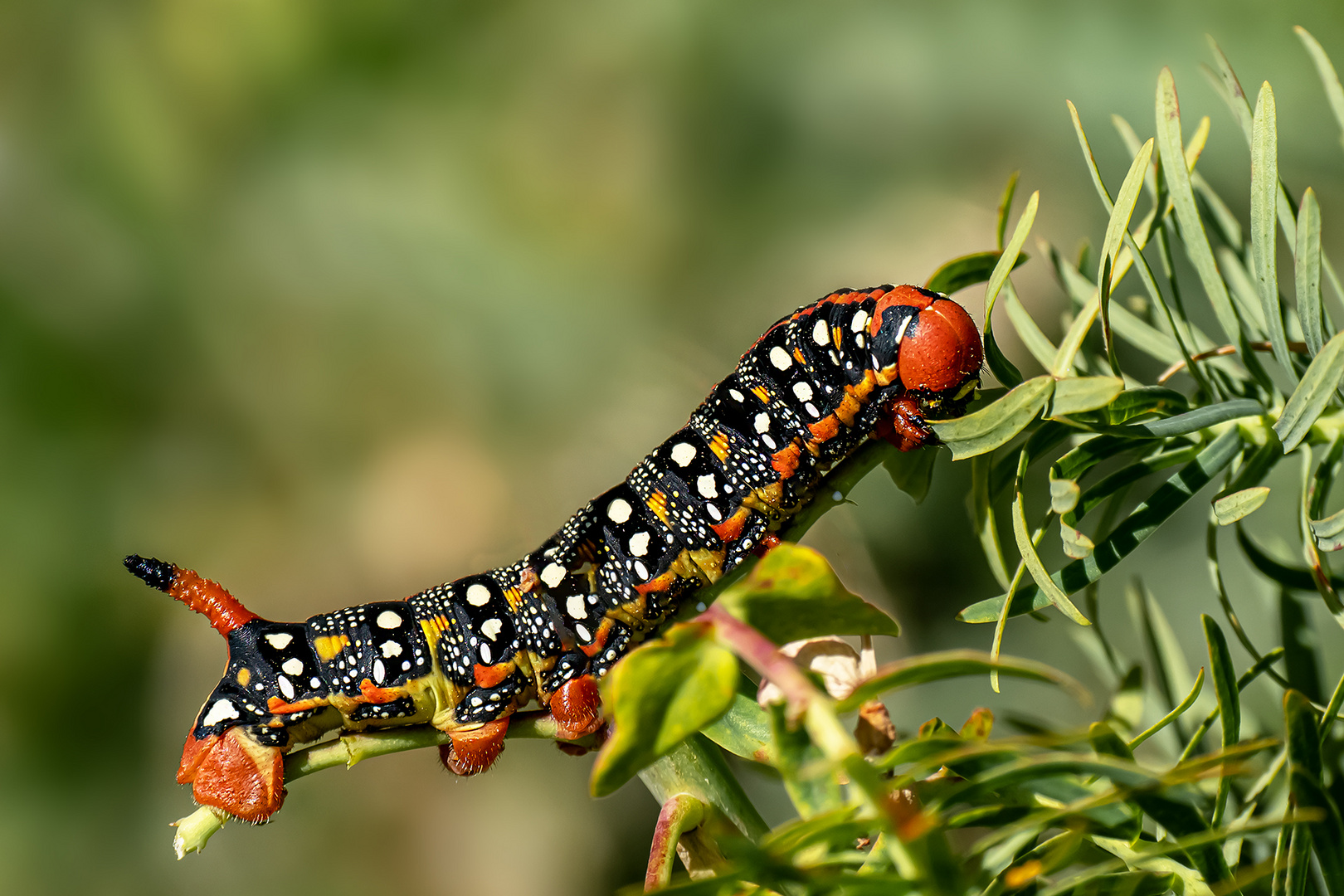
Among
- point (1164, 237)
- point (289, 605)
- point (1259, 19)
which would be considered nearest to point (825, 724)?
point (1164, 237)

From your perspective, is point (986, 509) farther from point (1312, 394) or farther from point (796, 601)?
point (796, 601)

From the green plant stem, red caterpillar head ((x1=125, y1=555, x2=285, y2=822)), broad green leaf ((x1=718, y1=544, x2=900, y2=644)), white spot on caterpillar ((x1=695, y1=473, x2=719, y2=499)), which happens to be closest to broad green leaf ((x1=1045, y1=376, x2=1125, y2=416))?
broad green leaf ((x1=718, y1=544, x2=900, y2=644))

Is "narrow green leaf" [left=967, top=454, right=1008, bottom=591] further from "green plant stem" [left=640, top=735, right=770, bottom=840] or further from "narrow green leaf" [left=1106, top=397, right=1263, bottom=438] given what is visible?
"green plant stem" [left=640, top=735, right=770, bottom=840]

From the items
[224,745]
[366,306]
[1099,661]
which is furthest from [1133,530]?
[366,306]

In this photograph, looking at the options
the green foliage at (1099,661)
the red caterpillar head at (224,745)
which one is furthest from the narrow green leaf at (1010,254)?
the red caterpillar head at (224,745)

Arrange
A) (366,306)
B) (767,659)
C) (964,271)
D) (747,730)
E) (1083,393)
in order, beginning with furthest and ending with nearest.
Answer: (366,306) → (964,271) → (747,730) → (1083,393) → (767,659)

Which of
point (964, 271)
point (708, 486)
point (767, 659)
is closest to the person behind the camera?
point (767, 659)

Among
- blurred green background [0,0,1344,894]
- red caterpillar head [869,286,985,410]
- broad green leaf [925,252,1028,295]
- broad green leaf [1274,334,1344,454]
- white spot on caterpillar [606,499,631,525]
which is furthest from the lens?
blurred green background [0,0,1344,894]

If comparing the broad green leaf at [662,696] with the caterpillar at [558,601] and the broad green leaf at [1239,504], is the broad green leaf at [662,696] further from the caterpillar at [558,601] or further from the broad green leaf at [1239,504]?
the caterpillar at [558,601]
